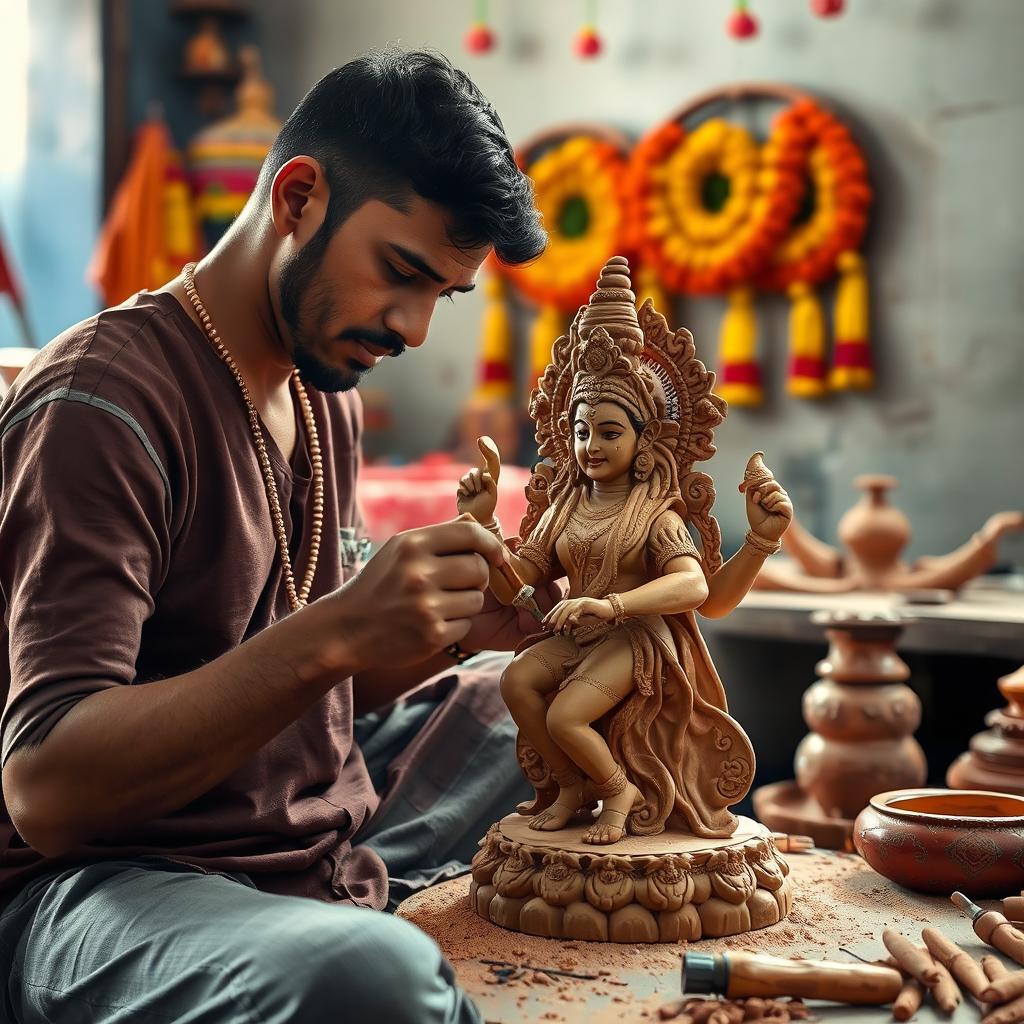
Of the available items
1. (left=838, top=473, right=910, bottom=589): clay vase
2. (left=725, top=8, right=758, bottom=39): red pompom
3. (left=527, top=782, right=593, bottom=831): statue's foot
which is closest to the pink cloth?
(left=838, top=473, right=910, bottom=589): clay vase

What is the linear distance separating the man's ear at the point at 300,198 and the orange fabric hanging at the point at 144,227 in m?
3.89

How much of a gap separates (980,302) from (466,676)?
2.63 m

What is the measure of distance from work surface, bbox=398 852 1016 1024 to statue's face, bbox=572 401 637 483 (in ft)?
2.21

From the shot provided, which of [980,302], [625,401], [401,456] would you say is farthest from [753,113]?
[625,401]

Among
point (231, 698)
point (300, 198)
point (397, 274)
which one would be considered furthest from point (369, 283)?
point (231, 698)

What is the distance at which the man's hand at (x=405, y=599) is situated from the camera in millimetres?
1556

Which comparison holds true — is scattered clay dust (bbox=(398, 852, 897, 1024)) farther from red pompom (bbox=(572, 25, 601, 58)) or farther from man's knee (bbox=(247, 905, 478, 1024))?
red pompom (bbox=(572, 25, 601, 58))

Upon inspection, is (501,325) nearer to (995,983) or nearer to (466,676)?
(466,676)

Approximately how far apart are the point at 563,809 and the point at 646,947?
0.79 feet

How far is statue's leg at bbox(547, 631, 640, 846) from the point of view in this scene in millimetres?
1828

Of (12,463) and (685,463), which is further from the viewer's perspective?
(685,463)

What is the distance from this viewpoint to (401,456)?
19.7ft

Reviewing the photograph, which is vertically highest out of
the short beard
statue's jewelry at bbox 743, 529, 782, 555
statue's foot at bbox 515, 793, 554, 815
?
the short beard

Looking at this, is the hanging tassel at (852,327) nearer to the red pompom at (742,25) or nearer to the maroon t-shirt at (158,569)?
the red pompom at (742,25)
